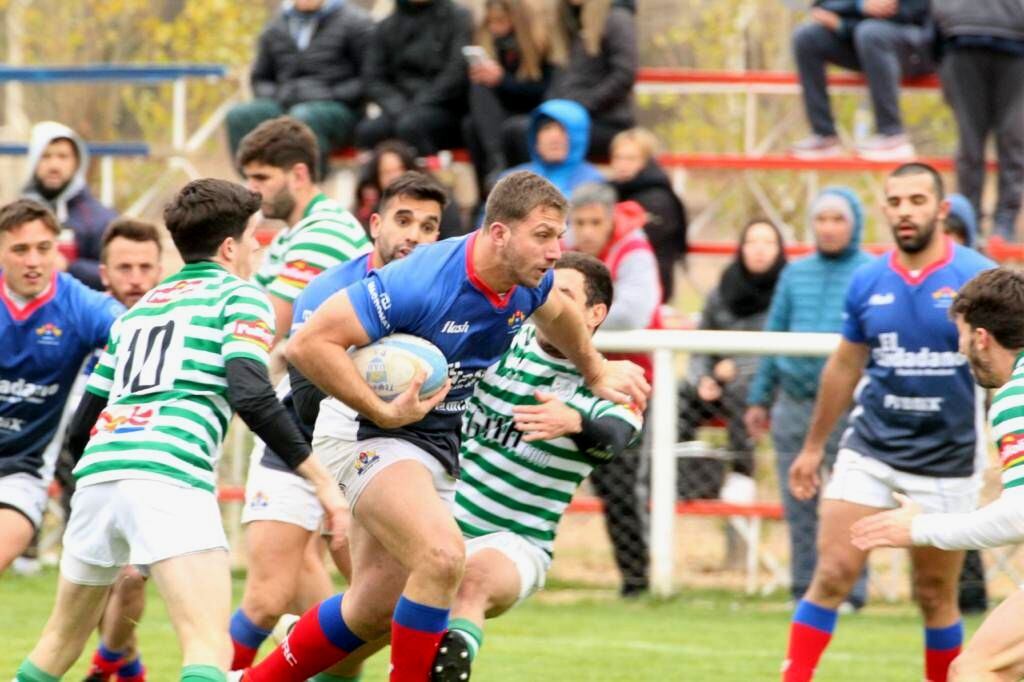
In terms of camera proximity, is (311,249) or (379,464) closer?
(379,464)

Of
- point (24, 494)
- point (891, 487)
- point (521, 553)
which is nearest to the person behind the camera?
point (521, 553)

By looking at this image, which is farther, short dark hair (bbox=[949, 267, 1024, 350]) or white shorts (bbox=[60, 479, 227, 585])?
short dark hair (bbox=[949, 267, 1024, 350])

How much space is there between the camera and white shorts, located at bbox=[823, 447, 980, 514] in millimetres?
7273

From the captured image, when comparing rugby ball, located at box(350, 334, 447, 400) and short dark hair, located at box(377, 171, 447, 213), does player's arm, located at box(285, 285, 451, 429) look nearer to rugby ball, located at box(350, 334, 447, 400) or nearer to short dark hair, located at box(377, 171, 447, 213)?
rugby ball, located at box(350, 334, 447, 400)

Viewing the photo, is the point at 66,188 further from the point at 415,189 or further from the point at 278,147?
the point at 415,189

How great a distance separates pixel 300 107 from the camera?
12148 millimetres

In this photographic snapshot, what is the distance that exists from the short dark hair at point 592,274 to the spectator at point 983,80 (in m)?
5.30

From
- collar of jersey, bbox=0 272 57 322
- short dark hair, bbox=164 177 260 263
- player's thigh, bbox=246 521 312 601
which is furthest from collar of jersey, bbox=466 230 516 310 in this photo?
collar of jersey, bbox=0 272 57 322

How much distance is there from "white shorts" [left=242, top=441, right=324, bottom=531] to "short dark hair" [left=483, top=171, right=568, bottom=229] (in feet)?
5.24

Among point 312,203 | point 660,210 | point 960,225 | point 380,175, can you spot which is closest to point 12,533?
point 312,203

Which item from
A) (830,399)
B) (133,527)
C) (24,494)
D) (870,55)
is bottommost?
(24,494)

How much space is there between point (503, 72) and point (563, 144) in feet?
4.04

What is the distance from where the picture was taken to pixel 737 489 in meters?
10.1

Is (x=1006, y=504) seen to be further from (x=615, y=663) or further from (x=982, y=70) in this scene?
(x=982, y=70)
